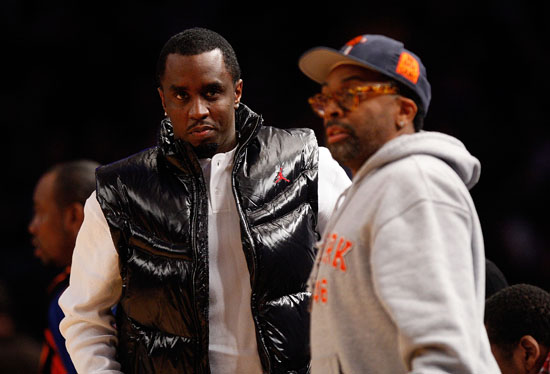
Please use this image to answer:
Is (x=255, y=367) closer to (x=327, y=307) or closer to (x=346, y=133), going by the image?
(x=327, y=307)

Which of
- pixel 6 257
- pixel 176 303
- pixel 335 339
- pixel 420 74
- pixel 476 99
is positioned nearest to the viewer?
pixel 335 339

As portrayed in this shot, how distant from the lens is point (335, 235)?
1946mm

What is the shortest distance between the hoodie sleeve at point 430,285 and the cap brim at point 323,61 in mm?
429

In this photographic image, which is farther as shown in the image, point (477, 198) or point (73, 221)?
point (477, 198)

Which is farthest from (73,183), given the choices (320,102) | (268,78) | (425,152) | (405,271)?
(268,78)

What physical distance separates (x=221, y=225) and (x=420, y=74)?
32.6 inches

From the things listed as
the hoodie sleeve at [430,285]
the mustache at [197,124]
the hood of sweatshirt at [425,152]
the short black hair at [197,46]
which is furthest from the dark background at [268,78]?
the hoodie sleeve at [430,285]

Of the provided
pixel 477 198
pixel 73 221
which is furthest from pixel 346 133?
pixel 477 198

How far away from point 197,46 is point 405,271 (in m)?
1.19

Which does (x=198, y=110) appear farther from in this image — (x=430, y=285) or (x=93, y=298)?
(x=430, y=285)

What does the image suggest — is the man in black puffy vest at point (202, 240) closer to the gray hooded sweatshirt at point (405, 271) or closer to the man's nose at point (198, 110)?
the man's nose at point (198, 110)

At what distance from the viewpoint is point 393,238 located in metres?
1.76

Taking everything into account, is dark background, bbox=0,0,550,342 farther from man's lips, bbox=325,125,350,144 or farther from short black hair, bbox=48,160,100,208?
A: man's lips, bbox=325,125,350,144

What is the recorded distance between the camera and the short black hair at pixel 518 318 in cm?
291
